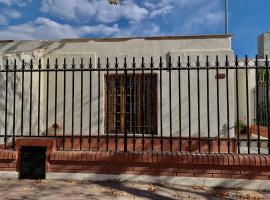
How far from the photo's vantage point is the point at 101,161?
242 inches

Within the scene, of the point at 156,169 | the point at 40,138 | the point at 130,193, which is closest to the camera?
the point at 130,193

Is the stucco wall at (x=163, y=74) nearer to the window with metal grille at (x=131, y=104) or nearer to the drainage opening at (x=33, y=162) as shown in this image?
the window with metal grille at (x=131, y=104)

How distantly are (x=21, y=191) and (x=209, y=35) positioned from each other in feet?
22.1

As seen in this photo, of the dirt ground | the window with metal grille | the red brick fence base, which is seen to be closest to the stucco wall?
the window with metal grille

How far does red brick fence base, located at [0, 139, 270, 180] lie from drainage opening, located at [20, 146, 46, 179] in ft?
0.27

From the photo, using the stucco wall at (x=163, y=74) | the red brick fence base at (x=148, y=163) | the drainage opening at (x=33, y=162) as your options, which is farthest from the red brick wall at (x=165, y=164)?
the stucco wall at (x=163, y=74)

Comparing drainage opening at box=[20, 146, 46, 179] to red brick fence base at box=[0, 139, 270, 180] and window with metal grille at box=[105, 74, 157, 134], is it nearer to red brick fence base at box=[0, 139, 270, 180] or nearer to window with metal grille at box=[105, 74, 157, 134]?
red brick fence base at box=[0, 139, 270, 180]

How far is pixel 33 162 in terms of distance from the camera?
638 centimetres

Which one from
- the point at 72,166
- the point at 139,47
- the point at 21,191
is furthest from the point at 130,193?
the point at 139,47

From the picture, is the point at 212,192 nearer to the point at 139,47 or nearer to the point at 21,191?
the point at 21,191

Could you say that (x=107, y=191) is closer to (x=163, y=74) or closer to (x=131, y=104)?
(x=131, y=104)

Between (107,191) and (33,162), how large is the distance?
5.55 ft

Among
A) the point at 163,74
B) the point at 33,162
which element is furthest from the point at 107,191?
the point at 163,74

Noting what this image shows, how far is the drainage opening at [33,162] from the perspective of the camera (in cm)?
636
